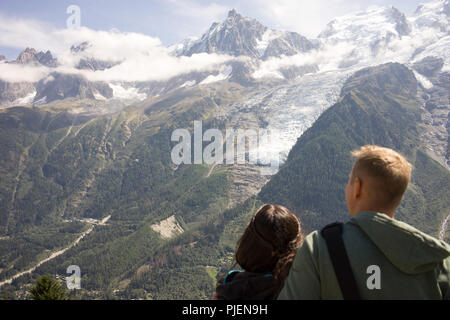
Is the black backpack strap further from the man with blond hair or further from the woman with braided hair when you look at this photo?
the woman with braided hair

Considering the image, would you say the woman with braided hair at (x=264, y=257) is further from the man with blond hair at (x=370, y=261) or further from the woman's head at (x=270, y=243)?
the man with blond hair at (x=370, y=261)

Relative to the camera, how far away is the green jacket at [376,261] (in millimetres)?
4254

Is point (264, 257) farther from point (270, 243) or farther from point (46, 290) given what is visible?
point (46, 290)

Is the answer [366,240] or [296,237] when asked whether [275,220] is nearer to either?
[296,237]

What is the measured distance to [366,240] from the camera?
14.4 feet

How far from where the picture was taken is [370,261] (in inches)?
168

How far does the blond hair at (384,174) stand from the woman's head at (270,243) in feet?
4.89

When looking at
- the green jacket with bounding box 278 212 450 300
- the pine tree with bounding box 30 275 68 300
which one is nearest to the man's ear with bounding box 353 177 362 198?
the green jacket with bounding box 278 212 450 300

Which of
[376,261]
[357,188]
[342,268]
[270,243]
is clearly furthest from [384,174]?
[270,243]
